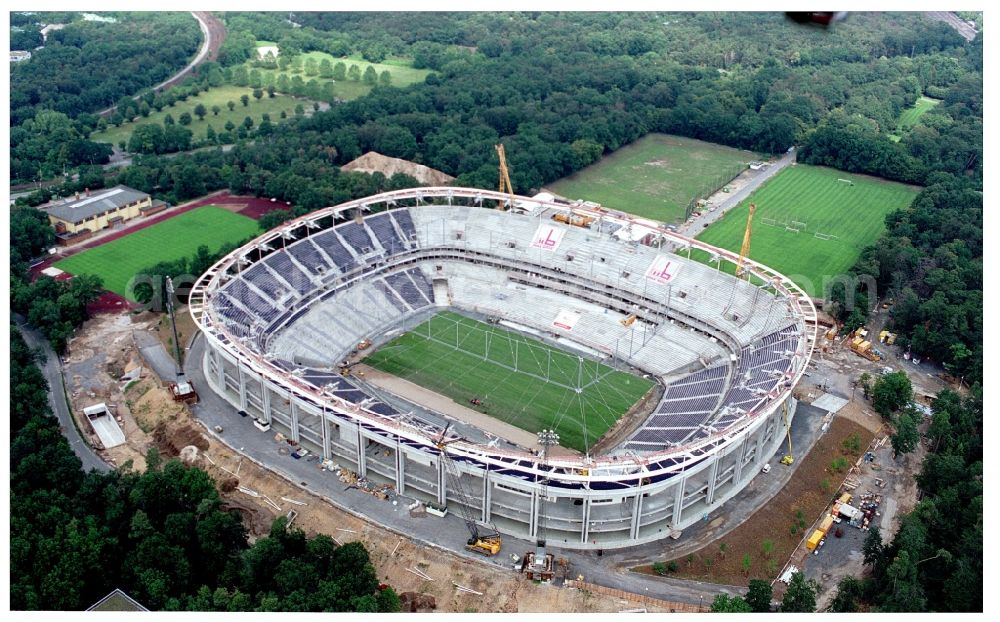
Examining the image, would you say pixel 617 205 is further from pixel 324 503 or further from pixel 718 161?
pixel 324 503

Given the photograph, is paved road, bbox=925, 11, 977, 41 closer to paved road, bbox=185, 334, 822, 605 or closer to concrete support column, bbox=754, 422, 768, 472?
paved road, bbox=185, 334, 822, 605

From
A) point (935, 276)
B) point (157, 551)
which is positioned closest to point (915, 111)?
point (935, 276)

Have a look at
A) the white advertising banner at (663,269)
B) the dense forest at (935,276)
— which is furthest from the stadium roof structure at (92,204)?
the dense forest at (935,276)

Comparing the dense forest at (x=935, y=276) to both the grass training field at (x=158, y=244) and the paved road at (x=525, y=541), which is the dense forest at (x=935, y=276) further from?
the grass training field at (x=158, y=244)

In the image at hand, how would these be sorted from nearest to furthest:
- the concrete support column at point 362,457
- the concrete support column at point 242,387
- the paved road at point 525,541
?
1. the paved road at point 525,541
2. the concrete support column at point 362,457
3. the concrete support column at point 242,387

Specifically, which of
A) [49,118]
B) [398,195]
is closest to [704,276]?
[398,195]
